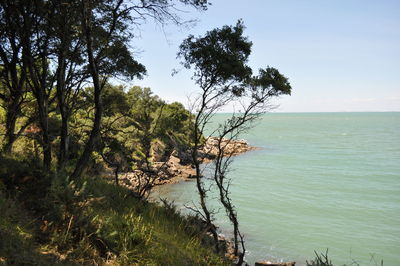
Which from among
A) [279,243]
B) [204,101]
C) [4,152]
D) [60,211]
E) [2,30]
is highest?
[2,30]

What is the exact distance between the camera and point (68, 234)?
17.9 feet

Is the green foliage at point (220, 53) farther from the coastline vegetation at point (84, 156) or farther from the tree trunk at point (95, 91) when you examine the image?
the tree trunk at point (95, 91)

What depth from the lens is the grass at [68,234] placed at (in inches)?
185

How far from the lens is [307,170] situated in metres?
41.3

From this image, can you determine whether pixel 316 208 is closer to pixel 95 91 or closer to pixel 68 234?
pixel 95 91

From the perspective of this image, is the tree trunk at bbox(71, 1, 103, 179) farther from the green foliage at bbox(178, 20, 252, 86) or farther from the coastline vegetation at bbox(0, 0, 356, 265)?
the green foliage at bbox(178, 20, 252, 86)

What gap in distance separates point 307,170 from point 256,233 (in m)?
24.4

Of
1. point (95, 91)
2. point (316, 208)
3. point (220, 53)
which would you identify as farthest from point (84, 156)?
point (316, 208)

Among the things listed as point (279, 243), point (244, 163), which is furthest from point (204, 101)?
point (244, 163)

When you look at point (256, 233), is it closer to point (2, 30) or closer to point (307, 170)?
point (2, 30)

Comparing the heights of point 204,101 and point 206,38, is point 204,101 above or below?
below

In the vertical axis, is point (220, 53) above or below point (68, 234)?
above

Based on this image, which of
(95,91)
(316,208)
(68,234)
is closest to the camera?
(68,234)

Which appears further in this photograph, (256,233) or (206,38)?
(256,233)
